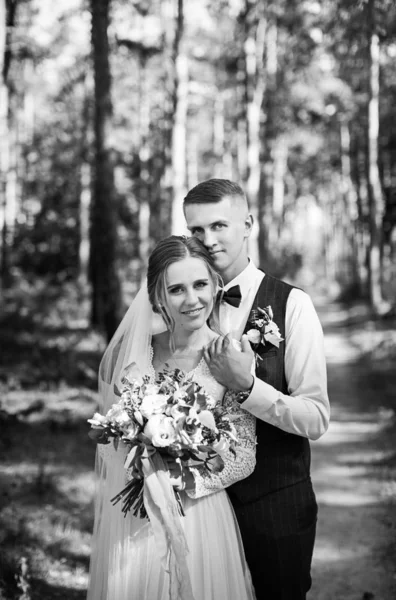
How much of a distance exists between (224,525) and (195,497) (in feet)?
0.64

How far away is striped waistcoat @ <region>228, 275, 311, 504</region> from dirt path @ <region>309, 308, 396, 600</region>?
244 centimetres

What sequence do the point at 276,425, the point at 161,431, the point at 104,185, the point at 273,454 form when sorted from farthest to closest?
the point at 104,185 → the point at 273,454 → the point at 276,425 → the point at 161,431

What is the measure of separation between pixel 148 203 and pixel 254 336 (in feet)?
76.8

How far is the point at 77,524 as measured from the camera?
585 centimetres

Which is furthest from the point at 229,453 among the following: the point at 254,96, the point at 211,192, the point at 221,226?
the point at 254,96

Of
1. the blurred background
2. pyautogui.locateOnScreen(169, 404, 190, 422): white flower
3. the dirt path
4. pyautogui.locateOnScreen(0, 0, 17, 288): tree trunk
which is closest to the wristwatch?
pyautogui.locateOnScreen(169, 404, 190, 422): white flower

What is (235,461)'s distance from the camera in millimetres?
2975

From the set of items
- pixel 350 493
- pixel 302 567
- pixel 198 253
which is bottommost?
pixel 350 493

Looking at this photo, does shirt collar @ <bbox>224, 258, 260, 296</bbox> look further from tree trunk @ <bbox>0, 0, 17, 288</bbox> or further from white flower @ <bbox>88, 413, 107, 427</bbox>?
tree trunk @ <bbox>0, 0, 17, 288</bbox>

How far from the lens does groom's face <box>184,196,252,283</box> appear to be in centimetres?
313

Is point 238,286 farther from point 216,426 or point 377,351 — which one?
point 377,351

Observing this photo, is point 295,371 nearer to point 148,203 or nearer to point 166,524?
point 166,524

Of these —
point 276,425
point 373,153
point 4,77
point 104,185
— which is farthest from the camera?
point 373,153

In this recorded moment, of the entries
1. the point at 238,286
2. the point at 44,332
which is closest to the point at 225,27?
the point at 44,332
